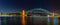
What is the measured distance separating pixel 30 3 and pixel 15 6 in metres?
0.79

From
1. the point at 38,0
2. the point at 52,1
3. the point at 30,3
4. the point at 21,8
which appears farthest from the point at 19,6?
the point at 52,1

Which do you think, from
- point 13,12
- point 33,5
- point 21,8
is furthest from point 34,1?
point 13,12

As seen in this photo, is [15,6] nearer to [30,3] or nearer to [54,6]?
[30,3]

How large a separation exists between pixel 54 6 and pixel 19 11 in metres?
1.84

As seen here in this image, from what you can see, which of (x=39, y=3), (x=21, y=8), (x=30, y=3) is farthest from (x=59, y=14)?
(x=21, y=8)

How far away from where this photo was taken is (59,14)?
6.29 m

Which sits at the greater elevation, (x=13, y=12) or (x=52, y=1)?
(x=52, y=1)

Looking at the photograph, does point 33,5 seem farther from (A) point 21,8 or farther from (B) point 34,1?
(A) point 21,8

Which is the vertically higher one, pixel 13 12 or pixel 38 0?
pixel 38 0

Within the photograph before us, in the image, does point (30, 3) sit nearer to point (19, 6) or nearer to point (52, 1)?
point (19, 6)

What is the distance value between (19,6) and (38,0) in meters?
1.04

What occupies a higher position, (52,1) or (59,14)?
(52,1)

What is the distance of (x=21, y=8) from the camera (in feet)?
20.5

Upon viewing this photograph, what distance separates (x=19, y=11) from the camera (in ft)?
20.7
